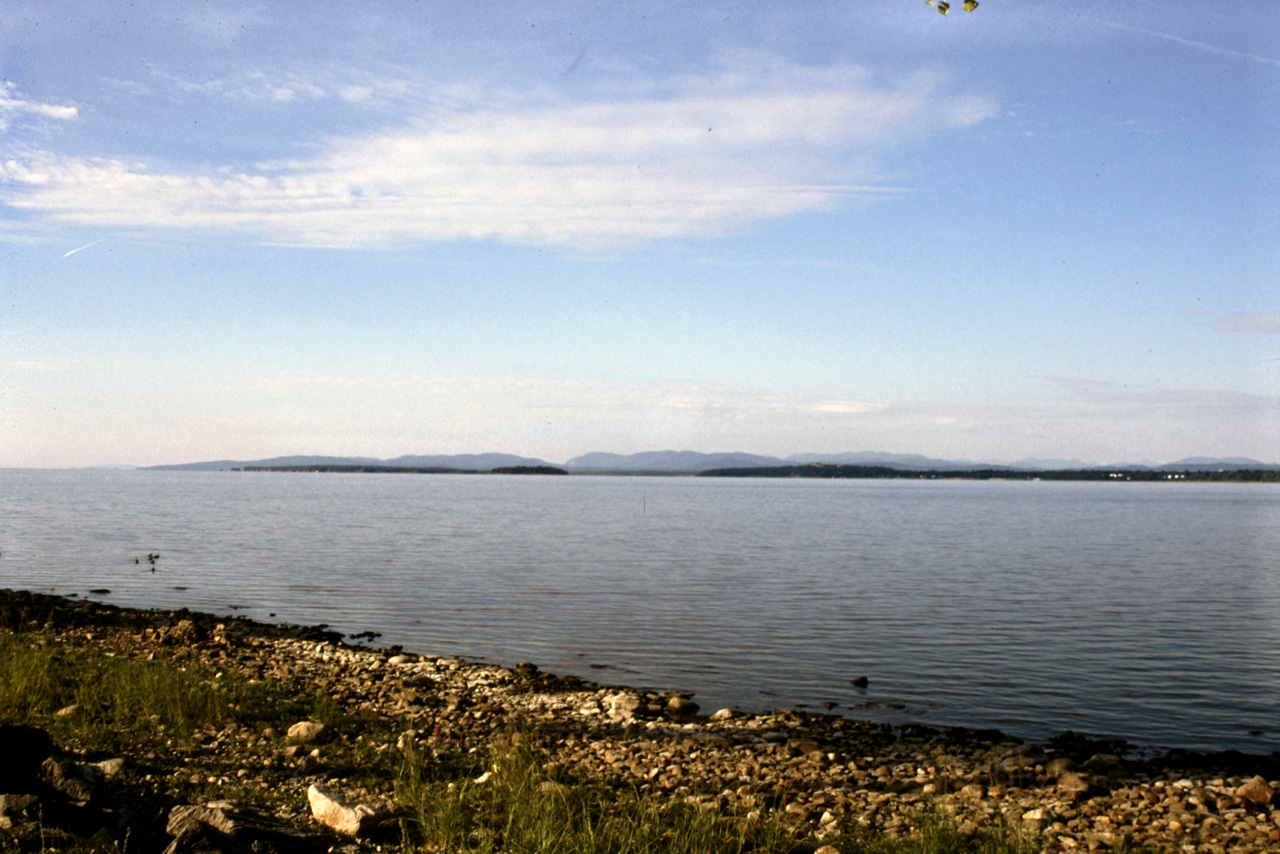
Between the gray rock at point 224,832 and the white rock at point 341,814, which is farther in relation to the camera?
the white rock at point 341,814

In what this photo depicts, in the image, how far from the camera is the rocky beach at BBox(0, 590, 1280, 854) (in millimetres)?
9438

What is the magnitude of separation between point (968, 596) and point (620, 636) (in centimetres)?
1601

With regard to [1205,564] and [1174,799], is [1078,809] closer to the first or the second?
[1174,799]

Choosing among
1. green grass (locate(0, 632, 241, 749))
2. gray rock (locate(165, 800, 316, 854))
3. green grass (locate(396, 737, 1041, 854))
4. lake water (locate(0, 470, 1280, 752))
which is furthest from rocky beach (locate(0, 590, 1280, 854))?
lake water (locate(0, 470, 1280, 752))

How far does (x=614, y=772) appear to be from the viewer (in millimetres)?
13250

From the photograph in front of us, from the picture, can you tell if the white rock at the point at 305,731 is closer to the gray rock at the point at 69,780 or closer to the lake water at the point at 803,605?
the gray rock at the point at 69,780

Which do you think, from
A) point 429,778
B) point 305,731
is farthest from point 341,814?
point 305,731

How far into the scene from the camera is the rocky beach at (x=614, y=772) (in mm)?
9438

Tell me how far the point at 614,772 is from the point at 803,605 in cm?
2138

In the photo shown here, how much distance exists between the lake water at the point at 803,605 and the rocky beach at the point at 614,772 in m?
2.59

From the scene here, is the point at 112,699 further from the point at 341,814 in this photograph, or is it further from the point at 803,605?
the point at 803,605

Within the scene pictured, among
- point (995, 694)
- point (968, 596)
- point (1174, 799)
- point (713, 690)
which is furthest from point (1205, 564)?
point (1174, 799)

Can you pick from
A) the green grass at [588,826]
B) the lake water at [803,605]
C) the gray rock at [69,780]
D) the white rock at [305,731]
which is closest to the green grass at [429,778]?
the green grass at [588,826]

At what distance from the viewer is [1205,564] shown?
164 ft
